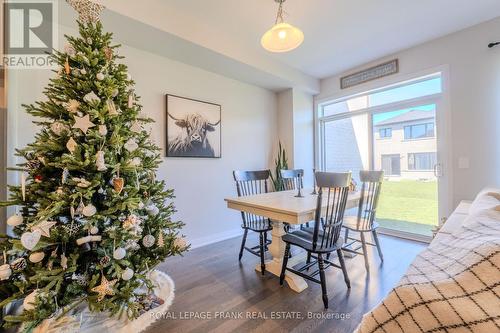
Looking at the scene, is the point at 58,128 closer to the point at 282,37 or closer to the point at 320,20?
the point at 282,37

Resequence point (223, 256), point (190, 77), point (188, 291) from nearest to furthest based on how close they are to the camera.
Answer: point (188, 291) → point (223, 256) → point (190, 77)

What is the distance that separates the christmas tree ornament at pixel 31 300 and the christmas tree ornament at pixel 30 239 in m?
0.20

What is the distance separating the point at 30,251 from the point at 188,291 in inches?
49.1

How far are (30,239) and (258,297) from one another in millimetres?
1559

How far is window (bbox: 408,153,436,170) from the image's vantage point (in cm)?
308

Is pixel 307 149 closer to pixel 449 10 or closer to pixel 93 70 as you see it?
pixel 449 10

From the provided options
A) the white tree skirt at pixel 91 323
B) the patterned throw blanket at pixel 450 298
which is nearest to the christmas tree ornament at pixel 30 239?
the white tree skirt at pixel 91 323

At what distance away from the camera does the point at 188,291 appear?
1.98 metres

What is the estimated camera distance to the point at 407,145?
331cm

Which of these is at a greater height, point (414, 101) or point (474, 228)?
point (414, 101)

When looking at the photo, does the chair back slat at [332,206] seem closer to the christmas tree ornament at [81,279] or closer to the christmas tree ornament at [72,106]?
the christmas tree ornament at [81,279]

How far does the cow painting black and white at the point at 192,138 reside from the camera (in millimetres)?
2949

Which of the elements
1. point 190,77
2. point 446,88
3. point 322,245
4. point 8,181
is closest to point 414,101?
point 446,88

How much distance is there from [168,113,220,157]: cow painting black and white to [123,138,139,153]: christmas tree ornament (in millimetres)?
1603
